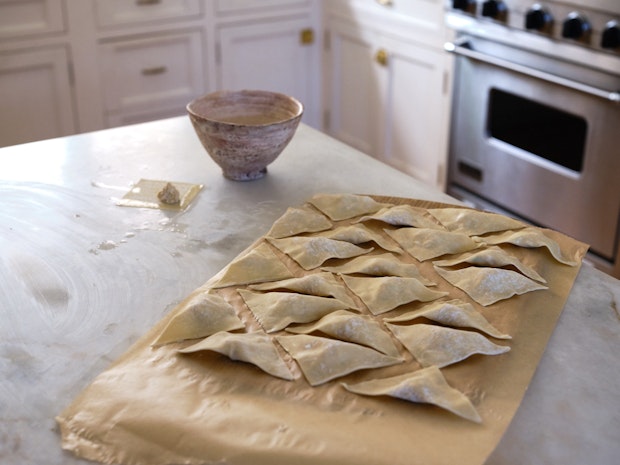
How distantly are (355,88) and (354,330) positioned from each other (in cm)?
224

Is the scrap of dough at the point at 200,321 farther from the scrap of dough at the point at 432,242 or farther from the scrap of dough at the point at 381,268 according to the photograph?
the scrap of dough at the point at 432,242

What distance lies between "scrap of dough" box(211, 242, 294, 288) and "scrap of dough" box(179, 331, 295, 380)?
5.8 inches

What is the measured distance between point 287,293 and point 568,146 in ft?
4.82

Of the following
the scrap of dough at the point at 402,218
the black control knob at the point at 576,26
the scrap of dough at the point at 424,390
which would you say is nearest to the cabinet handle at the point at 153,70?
the black control knob at the point at 576,26

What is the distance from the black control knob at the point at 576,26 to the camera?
2117 millimetres

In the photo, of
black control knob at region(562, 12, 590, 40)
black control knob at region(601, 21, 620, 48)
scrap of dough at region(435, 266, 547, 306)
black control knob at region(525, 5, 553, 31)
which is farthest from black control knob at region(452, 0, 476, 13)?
scrap of dough at region(435, 266, 547, 306)

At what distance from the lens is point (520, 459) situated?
85cm

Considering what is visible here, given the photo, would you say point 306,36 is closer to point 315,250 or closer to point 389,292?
point 315,250

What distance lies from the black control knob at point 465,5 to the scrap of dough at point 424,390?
1.79 meters

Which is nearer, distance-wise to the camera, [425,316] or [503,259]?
[425,316]

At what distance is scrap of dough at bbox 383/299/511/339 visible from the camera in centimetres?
105

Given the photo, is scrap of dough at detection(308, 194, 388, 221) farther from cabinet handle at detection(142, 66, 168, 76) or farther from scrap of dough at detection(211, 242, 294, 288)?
cabinet handle at detection(142, 66, 168, 76)

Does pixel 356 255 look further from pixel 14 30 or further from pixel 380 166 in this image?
pixel 14 30

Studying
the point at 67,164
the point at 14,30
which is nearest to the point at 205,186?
the point at 67,164
